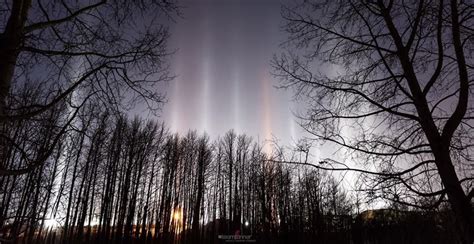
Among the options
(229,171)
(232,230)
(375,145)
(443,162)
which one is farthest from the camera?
(229,171)

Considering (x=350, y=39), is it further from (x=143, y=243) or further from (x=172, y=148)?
(x=172, y=148)

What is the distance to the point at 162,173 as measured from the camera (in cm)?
3114

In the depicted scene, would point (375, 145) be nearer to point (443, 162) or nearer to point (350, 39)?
point (443, 162)

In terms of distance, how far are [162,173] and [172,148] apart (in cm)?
A: 317

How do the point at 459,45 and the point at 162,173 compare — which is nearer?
the point at 459,45

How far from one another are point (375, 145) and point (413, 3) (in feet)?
6.55

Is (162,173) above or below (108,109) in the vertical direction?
above

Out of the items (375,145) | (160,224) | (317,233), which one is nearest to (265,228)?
(317,233)

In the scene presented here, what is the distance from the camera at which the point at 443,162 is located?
3031mm

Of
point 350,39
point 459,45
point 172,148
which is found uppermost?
point 172,148

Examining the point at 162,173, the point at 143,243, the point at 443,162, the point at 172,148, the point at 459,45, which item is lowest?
the point at 143,243

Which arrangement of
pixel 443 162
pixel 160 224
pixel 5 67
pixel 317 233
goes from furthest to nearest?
pixel 160 224 < pixel 317 233 < pixel 443 162 < pixel 5 67

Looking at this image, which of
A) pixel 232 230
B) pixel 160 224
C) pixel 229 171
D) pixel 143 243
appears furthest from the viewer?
pixel 229 171

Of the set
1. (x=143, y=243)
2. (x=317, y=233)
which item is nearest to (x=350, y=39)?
(x=317, y=233)
